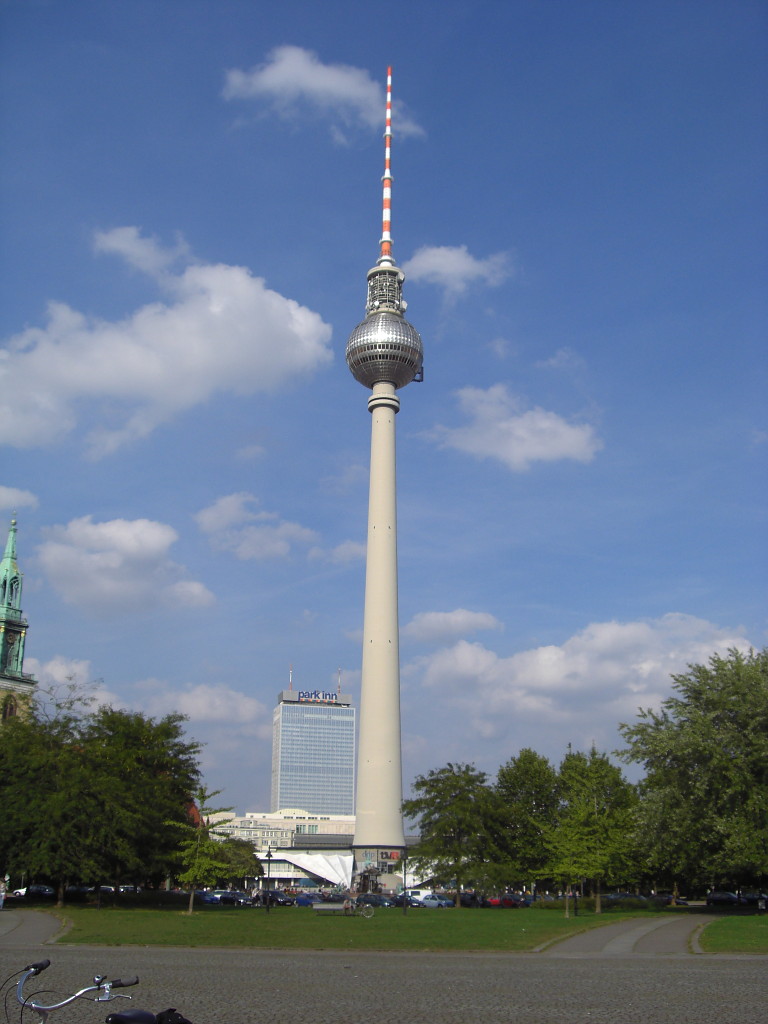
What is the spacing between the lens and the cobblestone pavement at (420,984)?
1568 centimetres

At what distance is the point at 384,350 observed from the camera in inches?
4358

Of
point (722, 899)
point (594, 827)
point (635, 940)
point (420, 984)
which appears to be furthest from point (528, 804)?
point (420, 984)

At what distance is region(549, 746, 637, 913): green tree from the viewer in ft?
187

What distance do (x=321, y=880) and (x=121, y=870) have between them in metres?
101

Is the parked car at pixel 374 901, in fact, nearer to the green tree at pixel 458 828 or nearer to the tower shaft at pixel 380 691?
the green tree at pixel 458 828

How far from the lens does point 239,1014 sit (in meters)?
15.7

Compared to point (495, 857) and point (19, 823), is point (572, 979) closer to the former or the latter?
point (19, 823)

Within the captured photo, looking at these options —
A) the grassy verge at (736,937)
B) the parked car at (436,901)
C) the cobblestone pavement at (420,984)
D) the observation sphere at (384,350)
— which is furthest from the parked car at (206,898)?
the observation sphere at (384,350)

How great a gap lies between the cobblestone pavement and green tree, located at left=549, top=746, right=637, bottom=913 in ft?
95.8

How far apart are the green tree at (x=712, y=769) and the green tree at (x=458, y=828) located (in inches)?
765

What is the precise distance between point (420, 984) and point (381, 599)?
79.1 metres

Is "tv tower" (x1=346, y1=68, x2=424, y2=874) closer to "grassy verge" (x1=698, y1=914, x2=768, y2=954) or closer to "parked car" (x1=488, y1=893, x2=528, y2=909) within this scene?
"parked car" (x1=488, y1=893, x2=528, y2=909)

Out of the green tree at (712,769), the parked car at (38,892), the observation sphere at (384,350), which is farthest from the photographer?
the observation sphere at (384,350)

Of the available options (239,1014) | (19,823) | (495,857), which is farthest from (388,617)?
(239,1014)
